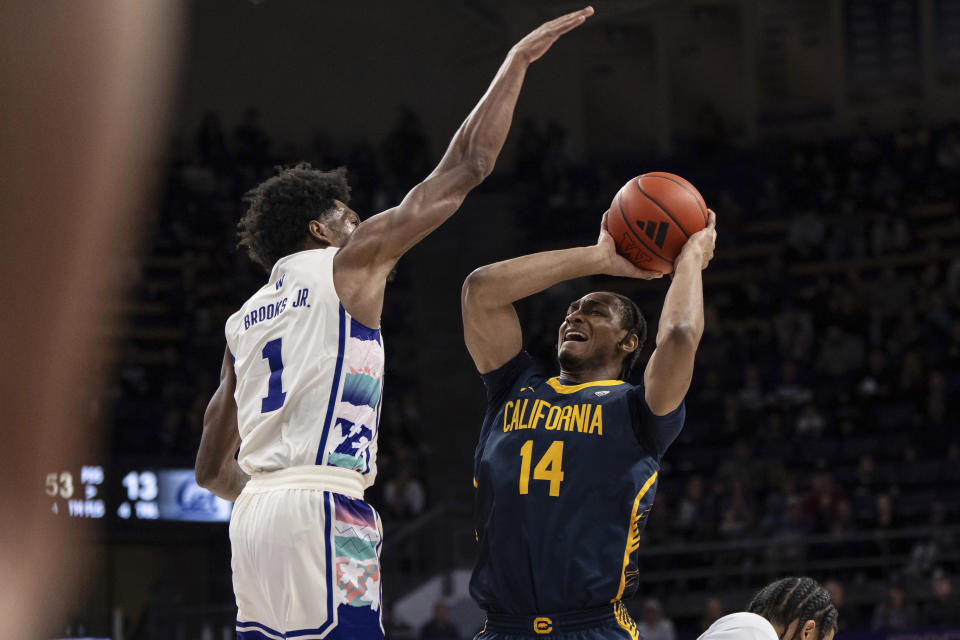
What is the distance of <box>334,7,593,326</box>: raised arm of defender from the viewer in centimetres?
298

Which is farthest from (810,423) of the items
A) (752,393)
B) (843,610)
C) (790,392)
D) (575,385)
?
(575,385)

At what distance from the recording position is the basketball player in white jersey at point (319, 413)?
9.43ft

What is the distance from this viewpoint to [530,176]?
60.0ft

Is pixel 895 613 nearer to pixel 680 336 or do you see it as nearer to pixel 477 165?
pixel 680 336

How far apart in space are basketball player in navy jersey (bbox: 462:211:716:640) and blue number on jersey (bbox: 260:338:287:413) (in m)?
0.78

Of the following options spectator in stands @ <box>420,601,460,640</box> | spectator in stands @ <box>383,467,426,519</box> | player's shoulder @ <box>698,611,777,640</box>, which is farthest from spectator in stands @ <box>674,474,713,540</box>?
player's shoulder @ <box>698,611,777,640</box>

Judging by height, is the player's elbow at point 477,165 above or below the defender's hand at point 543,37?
below

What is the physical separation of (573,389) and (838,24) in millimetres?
15967

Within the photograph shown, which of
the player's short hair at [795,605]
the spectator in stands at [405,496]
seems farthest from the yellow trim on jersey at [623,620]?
the spectator in stands at [405,496]

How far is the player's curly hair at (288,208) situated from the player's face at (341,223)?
2cm

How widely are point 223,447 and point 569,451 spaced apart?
3.21 feet

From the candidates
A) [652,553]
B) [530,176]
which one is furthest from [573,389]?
[530,176]

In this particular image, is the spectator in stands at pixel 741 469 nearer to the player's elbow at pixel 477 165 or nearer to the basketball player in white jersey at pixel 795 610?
the basketball player in white jersey at pixel 795 610

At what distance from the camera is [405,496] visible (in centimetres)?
1358
